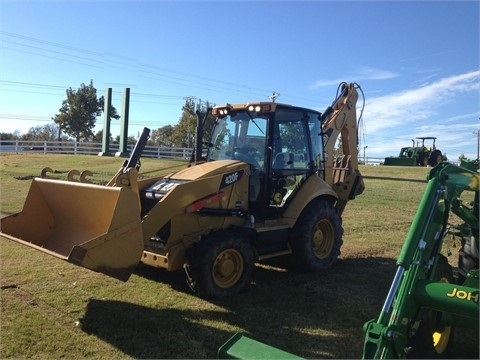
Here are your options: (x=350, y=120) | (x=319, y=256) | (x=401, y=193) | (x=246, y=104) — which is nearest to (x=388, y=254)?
(x=319, y=256)

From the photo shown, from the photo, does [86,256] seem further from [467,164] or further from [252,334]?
[467,164]

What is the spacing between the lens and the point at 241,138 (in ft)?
22.4

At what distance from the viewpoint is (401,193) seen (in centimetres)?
1764

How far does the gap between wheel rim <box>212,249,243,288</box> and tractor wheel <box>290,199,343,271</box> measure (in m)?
1.21

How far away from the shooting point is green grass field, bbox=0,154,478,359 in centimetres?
432

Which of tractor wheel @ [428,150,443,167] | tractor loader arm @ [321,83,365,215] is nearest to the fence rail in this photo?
tractor wheel @ [428,150,443,167]

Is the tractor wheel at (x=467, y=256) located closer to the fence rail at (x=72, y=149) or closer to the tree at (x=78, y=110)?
the fence rail at (x=72, y=149)

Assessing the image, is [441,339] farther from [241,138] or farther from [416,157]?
[416,157]

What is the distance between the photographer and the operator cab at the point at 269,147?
6.50m

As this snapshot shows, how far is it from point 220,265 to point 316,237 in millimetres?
2095

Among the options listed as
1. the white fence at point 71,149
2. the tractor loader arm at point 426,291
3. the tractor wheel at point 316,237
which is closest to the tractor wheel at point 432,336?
the tractor loader arm at point 426,291

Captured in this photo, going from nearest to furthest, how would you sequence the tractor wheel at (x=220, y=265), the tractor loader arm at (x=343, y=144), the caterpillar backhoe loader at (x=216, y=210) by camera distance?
the caterpillar backhoe loader at (x=216, y=210) < the tractor wheel at (x=220, y=265) < the tractor loader arm at (x=343, y=144)

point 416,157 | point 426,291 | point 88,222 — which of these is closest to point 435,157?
point 416,157

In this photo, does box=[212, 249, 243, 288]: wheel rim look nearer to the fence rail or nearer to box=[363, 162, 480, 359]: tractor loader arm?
box=[363, 162, 480, 359]: tractor loader arm
